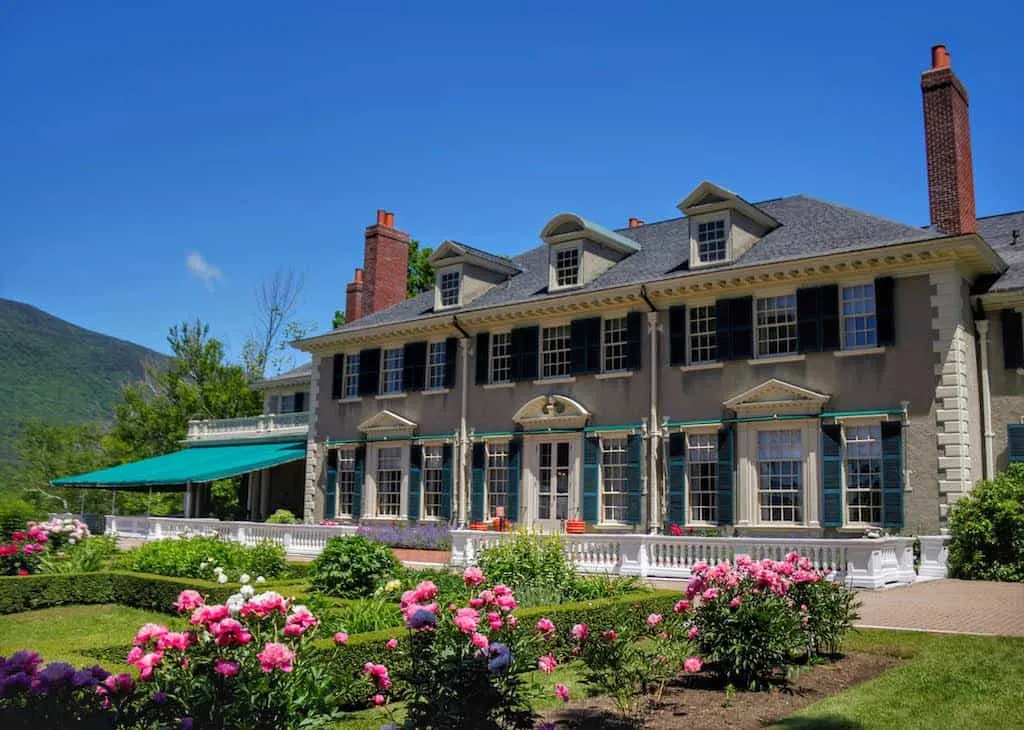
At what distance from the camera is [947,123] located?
68.9 feet

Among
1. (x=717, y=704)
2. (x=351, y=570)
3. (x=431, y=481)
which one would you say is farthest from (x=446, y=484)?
(x=717, y=704)

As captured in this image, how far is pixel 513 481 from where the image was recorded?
1015 inches

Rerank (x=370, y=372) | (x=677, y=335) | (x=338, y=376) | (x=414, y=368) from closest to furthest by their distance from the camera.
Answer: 1. (x=677, y=335)
2. (x=414, y=368)
3. (x=370, y=372)
4. (x=338, y=376)

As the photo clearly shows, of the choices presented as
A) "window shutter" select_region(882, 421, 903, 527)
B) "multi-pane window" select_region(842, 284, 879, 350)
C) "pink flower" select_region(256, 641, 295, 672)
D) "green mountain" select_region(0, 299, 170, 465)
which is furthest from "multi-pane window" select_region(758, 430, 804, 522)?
"green mountain" select_region(0, 299, 170, 465)

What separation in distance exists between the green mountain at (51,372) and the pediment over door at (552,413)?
199 ft

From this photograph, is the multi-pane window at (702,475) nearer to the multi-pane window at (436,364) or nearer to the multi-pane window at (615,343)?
the multi-pane window at (615,343)

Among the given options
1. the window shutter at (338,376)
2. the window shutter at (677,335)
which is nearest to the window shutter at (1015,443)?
the window shutter at (677,335)

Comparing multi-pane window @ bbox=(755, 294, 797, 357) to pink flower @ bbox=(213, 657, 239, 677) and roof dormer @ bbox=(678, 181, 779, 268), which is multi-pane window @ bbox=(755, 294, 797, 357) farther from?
pink flower @ bbox=(213, 657, 239, 677)

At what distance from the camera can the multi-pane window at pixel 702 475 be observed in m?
22.2

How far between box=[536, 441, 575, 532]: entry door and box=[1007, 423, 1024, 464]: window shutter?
1028 centimetres

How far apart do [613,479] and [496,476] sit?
3.96m

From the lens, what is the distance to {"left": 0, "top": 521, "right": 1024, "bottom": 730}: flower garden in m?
5.83

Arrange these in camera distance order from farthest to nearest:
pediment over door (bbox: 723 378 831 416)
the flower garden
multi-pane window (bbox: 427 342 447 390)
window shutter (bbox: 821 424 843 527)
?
multi-pane window (bbox: 427 342 447 390) → pediment over door (bbox: 723 378 831 416) → window shutter (bbox: 821 424 843 527) → the flower garden

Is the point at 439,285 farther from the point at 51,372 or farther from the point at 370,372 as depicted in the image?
the point at 51,372
